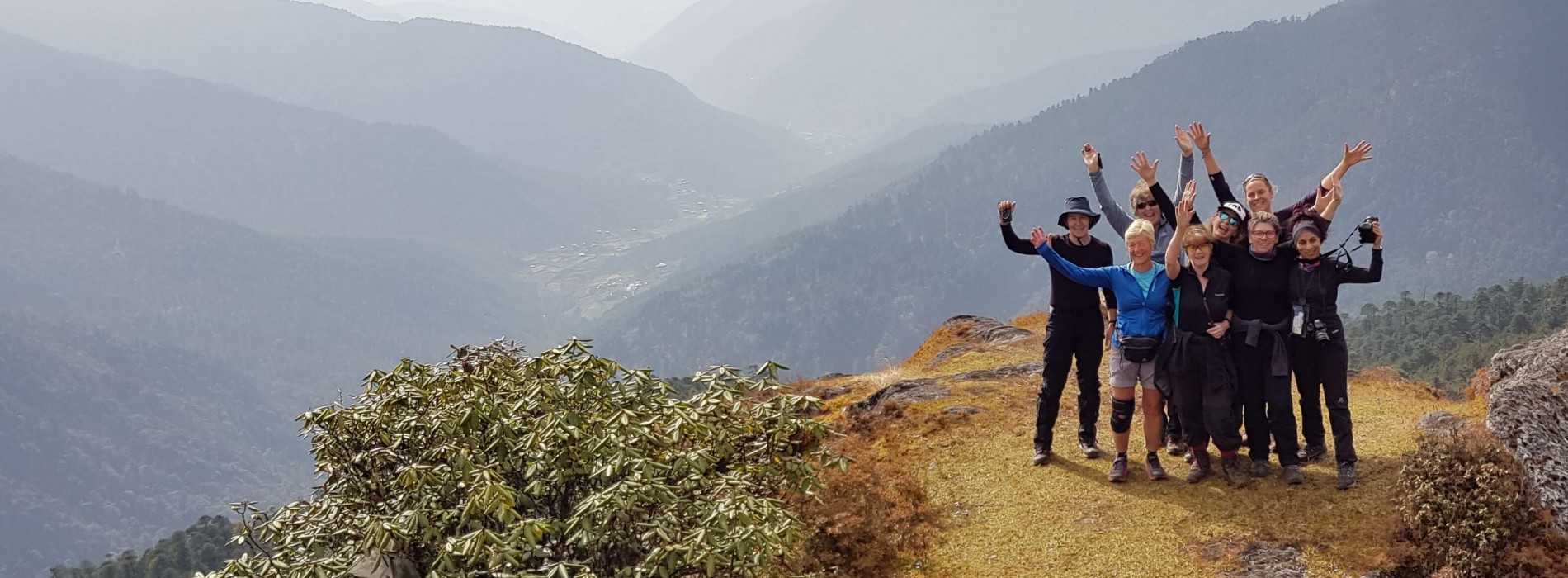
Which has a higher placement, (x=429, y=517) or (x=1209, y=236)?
(x=1209, y=236)

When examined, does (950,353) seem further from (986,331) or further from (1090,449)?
(1090,449)

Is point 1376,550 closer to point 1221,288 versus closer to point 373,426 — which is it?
point 1221,288

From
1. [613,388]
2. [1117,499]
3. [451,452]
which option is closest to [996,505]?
[1117,499]

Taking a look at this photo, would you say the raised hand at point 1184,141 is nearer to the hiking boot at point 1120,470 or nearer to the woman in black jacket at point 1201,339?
the woman in black jacket at point 1201,339

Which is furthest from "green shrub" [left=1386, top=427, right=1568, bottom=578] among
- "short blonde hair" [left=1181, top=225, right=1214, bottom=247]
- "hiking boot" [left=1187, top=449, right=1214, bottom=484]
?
"short blonde hair" [left=1181, top=225, right=1214, bottom=247]

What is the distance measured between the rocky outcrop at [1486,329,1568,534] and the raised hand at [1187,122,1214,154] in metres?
3.08

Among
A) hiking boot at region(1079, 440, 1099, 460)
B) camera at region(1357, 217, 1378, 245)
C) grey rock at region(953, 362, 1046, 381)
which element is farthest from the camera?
grey rock at region(953, 362, 1046, 381)

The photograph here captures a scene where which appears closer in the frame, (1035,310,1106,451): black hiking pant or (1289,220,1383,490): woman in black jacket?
(1289,220,1383,490): woman in black jacket

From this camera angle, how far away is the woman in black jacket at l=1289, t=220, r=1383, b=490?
768cm

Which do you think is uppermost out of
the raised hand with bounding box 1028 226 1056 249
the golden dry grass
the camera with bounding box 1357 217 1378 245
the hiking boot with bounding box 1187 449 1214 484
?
the raised hand with bounding box 1028 226 1056 249

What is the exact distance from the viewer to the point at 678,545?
5.10m

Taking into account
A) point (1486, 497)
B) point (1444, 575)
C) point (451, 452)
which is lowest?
point (1444, 575)

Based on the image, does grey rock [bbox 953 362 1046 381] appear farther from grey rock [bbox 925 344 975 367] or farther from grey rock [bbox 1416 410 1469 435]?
grey rock [bbox 1416 410 1469 435]

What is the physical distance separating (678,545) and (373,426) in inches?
99.2
